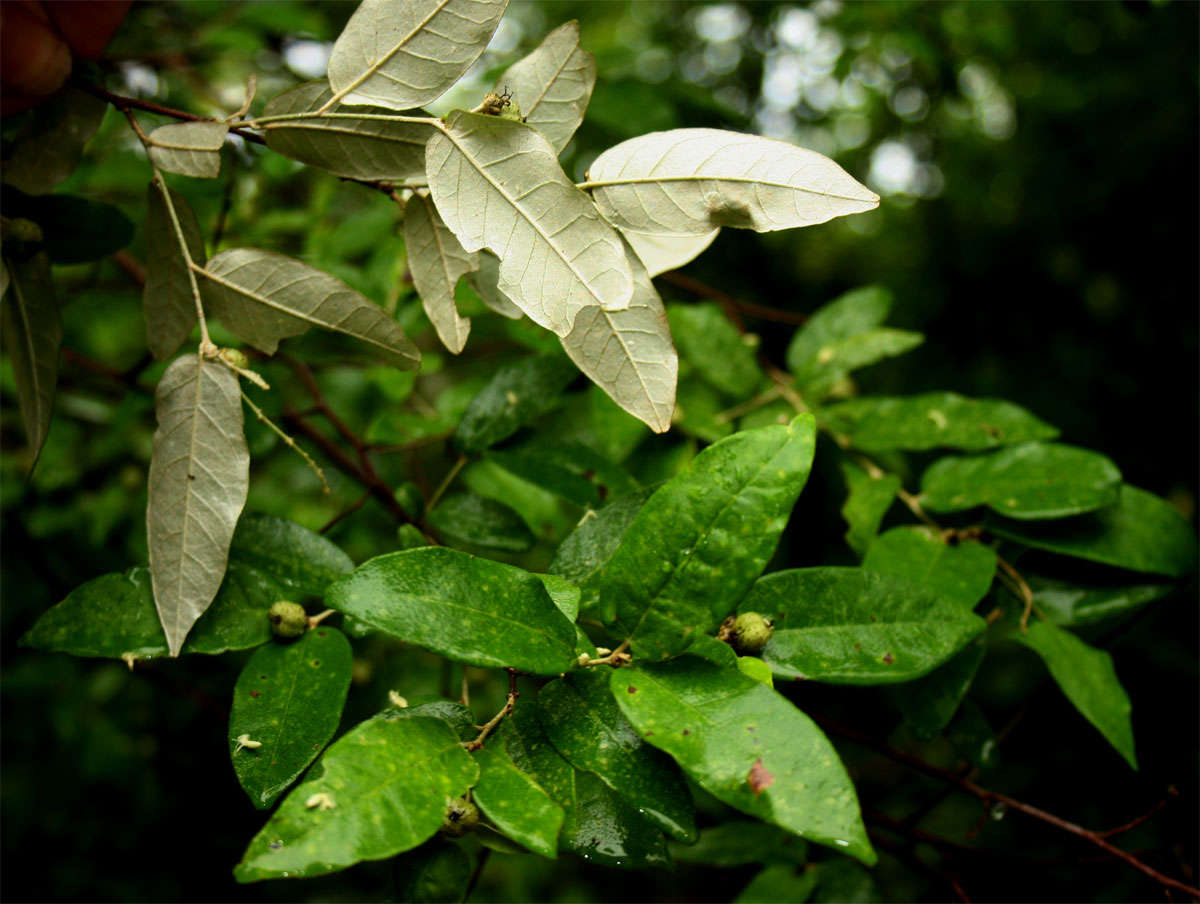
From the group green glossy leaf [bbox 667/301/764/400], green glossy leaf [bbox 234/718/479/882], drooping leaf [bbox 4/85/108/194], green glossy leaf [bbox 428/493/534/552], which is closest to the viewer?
green glossy leaf [bbox 234/718/479/882]

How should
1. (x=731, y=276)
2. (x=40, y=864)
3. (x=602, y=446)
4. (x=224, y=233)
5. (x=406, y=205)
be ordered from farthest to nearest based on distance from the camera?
1. (x=731, y=276)
2. (x=40, y=864)
3. (x=224, y=233)
4. (x=602, y=446)
5. (x=406, y=205)

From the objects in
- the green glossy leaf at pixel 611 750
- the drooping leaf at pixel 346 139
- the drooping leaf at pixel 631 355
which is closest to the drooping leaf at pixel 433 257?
the drooping leaf at pixel 346 139

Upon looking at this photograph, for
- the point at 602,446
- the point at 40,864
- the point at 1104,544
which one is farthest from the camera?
the point at 40,864

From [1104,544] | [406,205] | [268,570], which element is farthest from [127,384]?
[1104,544]

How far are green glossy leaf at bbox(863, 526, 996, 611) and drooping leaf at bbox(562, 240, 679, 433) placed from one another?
0.39 meters

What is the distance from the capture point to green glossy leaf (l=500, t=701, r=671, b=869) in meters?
0.60

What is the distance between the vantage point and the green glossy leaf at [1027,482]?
950 mm

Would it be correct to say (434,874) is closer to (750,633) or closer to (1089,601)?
(750,633)

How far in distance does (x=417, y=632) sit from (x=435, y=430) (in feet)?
1.85

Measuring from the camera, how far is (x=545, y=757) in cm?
63

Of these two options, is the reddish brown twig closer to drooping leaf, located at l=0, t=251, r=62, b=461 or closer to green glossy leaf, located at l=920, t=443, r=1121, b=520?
green glossy leaf, located at l=920, t=443, r=1121, b=520

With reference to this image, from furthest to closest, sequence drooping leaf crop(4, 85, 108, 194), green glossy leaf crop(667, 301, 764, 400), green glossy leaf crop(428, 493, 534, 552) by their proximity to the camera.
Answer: green glossy leaf crop(667, 301, 764, 400) → green glossy leaf crop(428, 493, 534, 552) → drooping leaf crop(4, 85, 108, 194)

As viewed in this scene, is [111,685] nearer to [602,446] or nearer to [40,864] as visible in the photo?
[40,864]

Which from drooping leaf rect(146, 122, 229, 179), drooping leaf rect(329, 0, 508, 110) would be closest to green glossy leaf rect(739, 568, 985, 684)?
drooping leaf rect(329, 0, 508, 110)
